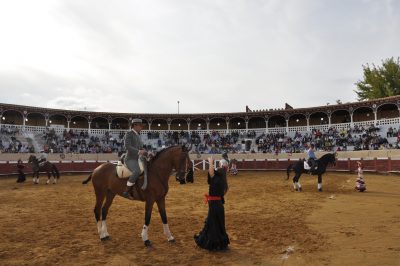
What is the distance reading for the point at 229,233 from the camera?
22.9ft

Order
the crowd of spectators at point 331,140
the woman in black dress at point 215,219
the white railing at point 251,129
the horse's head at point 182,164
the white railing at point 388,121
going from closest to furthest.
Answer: the woman in black dress at point 215,219 < the horse's head at point 182,164 < the crowd of spectators at point 331,140 < the white railing at point 388,121 < the white railing at point 251,129

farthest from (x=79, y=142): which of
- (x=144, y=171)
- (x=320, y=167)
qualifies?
(x=144, y=171)

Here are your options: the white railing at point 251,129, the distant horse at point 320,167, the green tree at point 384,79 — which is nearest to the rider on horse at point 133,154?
the distant horse at point 320,167

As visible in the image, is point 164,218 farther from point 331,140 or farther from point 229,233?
point 331,140

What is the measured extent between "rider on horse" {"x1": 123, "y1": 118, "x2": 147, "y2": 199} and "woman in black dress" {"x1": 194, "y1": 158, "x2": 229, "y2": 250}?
1490 millimetres

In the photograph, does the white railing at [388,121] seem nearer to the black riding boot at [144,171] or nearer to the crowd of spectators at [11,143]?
the black riding boot at [144,171]

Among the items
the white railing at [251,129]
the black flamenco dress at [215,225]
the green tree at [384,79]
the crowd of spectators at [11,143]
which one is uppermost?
the green tree at [384,79]

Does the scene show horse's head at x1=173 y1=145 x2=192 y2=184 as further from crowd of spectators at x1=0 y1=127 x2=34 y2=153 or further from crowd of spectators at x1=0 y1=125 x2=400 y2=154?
crowd of spectators at x1=0 y1=127 x2=34 y2=153

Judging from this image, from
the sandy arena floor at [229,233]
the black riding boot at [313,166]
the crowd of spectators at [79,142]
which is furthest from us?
the crowd of spectators at [79,142]

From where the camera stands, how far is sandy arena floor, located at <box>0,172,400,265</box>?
530cm

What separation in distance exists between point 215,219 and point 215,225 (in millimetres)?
106

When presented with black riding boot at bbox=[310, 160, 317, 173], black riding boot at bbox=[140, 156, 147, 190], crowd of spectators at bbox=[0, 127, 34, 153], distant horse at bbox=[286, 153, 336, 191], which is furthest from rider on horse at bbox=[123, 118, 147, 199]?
crowd of spectators at bbox=[0, 127, 34, 153]

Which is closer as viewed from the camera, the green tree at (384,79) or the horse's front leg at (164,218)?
the horse's front leg at (164,218)

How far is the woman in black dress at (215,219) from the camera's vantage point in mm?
5715
